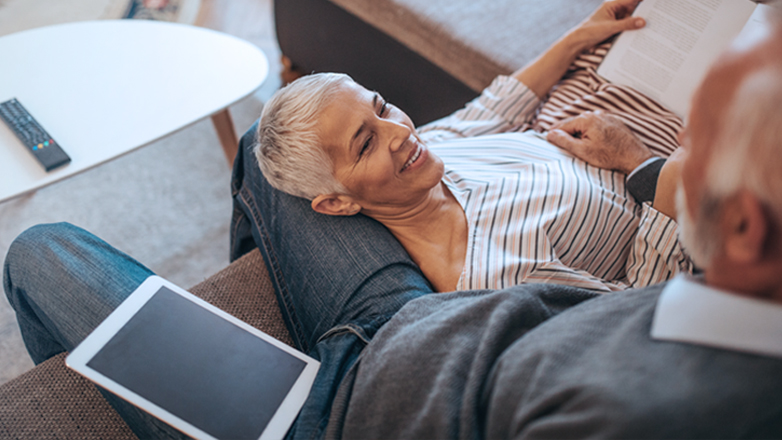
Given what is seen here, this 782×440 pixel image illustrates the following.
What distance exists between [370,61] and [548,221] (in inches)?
45.8

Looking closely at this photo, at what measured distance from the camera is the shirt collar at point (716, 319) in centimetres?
45

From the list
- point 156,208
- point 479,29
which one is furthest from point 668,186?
point 156,208

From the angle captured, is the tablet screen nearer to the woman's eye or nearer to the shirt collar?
the woman's eye

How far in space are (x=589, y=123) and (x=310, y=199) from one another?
74cm

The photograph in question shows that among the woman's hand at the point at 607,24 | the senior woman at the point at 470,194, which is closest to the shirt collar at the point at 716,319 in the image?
the senior woman at the point at 470,194

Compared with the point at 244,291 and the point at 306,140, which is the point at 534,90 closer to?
the point at 306,140

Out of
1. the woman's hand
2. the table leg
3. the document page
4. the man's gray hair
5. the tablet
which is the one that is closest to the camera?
the man's gray hair

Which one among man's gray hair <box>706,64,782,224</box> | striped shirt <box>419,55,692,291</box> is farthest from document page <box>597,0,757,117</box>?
man's gray hair <box>706,64,782,224</box>

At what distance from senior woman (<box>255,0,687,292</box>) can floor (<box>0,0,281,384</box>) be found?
2.77ft

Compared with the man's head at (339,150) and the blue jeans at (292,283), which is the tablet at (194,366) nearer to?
the blue jeans at (292,283)

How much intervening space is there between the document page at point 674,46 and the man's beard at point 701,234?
27.7 inches

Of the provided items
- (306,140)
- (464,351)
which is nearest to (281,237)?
(306,140)

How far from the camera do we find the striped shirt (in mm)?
897

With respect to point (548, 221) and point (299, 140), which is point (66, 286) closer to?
point (299, 140)
